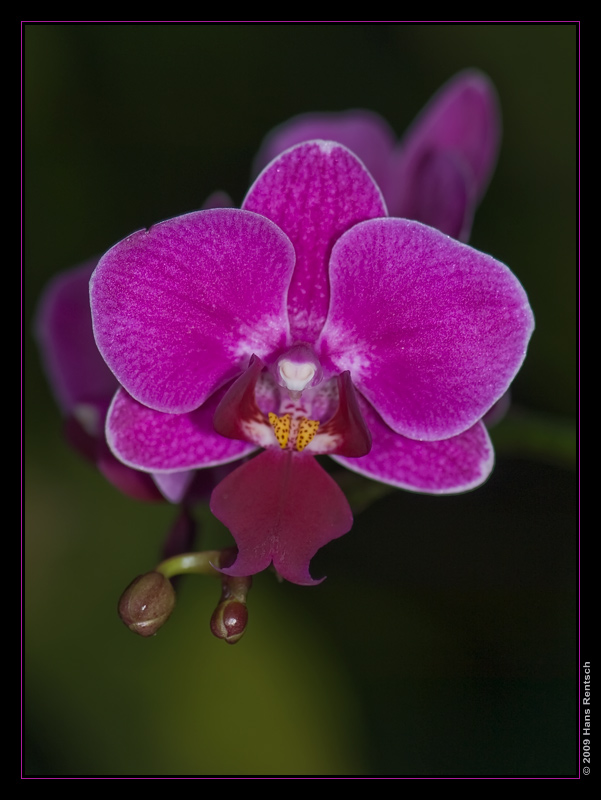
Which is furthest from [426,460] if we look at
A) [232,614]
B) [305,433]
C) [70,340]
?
[70,340]

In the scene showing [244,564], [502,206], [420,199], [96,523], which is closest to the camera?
[244,564]

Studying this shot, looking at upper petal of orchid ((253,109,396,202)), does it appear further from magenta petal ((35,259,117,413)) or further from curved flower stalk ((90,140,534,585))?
curved flower stalk ((90,140,534,585))

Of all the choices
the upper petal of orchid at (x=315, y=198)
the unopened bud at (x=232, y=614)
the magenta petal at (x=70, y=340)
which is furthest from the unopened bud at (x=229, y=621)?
the magenta petal at (x=70, y=340)

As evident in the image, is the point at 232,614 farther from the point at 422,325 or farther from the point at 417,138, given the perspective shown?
the point at 417,138

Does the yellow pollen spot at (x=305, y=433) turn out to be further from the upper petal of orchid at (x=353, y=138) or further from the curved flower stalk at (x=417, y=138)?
the upper petal of orchid at (x=353, y=138)

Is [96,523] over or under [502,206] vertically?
under

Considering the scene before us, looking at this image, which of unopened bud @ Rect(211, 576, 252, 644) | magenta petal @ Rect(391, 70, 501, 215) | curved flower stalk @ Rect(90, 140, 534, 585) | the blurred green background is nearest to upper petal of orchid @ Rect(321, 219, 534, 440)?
curved flower stalk @ Rect(90, 140, 534, 585)
